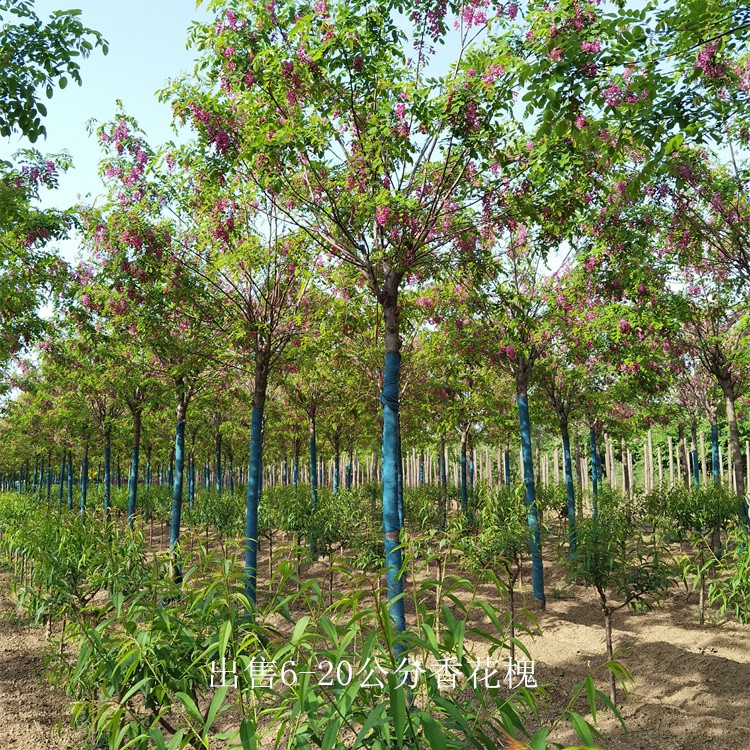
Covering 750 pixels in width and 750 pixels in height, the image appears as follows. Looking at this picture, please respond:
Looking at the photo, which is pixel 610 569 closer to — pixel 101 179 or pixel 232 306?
pixel 232 306

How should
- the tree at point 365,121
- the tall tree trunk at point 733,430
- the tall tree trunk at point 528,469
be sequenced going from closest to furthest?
the tree at point 365,121
the tall tree trunk at point 528,469
the tall tree trunk at point 733,430

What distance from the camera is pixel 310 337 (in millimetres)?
8539

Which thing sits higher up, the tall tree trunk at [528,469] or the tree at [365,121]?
the tree at [365,121]

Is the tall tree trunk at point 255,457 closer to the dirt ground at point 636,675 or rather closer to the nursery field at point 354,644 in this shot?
the nursery field at point 354,644

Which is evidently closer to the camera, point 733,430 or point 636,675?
point 636,675

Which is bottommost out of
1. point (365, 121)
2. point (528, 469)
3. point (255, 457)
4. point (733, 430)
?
point (528, 469)

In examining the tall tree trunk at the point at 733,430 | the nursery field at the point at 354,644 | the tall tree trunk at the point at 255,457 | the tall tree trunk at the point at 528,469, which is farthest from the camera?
the tall tree trunk at the point at 733,430

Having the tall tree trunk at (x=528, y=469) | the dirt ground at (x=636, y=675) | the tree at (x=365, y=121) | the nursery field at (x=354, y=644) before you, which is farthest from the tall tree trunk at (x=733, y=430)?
the tree at (x=365, y=121)

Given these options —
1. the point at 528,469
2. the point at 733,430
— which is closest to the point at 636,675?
the point at 528,469

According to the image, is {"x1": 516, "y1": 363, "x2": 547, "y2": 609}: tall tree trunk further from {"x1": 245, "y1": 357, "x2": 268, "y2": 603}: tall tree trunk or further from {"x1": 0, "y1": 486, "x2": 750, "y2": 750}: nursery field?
{"x1": 245, "y1": 357, "x2": 268, "y2": 603}: tall tree trunk

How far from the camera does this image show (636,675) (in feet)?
24.1

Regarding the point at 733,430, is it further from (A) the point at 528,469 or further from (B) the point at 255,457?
(B) the point at 255,457

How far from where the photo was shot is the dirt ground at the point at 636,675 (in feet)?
19.0

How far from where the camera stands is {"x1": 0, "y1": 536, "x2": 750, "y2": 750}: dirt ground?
579 cm
